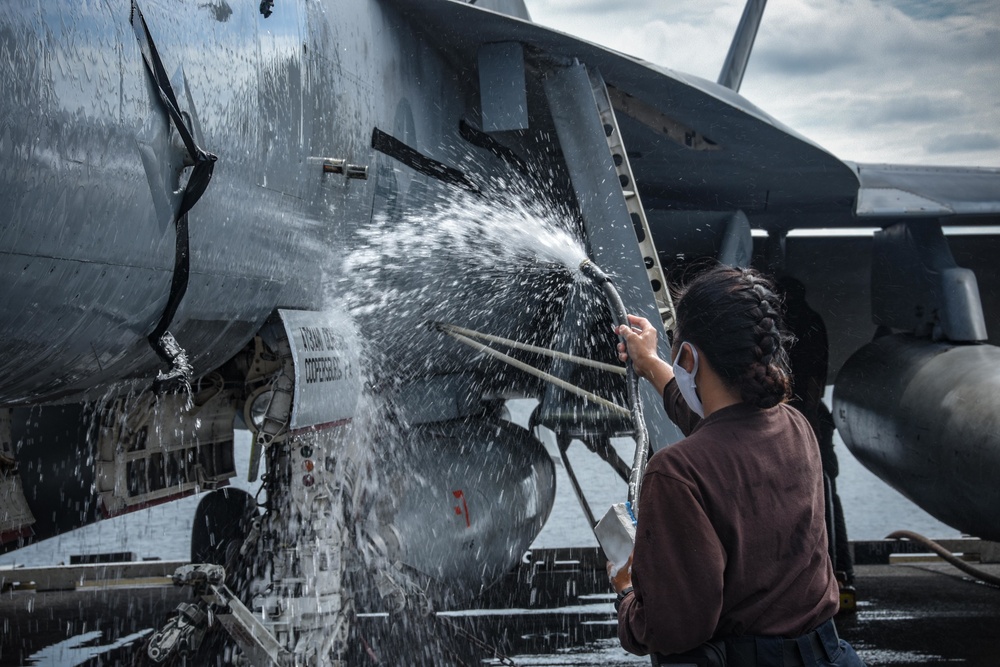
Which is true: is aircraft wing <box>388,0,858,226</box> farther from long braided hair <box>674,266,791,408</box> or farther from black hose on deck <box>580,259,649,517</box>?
long braided hair <box>674,266,791,408</box>

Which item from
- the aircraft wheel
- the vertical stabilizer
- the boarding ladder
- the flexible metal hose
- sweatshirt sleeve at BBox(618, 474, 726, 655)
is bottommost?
the flexible metal hose

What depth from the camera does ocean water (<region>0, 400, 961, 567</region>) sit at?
705 inches

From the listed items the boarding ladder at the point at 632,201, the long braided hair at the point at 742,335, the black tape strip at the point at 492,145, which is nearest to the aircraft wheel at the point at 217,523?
the black tape strip at the point at 492,145

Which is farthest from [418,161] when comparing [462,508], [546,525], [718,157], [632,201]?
[546,525]

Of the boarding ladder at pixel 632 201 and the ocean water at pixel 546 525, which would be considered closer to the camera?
the boarding ladder at pixel 632 201

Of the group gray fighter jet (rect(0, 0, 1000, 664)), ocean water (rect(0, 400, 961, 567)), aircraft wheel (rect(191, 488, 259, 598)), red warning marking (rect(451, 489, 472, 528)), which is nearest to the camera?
gray fighter jet (rect(0, 0, 1000, 664))

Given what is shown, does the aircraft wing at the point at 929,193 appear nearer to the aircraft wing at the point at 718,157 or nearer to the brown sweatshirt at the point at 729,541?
the aircraft wing at the point at 718,157

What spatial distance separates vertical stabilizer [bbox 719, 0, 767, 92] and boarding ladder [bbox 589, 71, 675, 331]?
462 centimetres

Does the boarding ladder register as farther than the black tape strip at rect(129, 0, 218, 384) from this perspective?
Yes

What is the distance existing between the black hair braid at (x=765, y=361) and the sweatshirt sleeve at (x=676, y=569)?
0.79 ft

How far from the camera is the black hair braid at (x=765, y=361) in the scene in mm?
1622

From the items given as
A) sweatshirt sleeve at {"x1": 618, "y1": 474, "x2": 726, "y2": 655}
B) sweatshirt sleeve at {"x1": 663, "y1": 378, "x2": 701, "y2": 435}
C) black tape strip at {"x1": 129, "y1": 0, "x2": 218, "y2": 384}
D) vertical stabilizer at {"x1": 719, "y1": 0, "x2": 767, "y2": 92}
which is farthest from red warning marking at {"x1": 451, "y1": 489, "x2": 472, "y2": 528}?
vertical stabilizer at {"x1": 719, "y1": 0, "x2": 767, "y2": 92}

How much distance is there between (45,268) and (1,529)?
188 centimetres

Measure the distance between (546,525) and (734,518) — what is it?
73.7 ft
